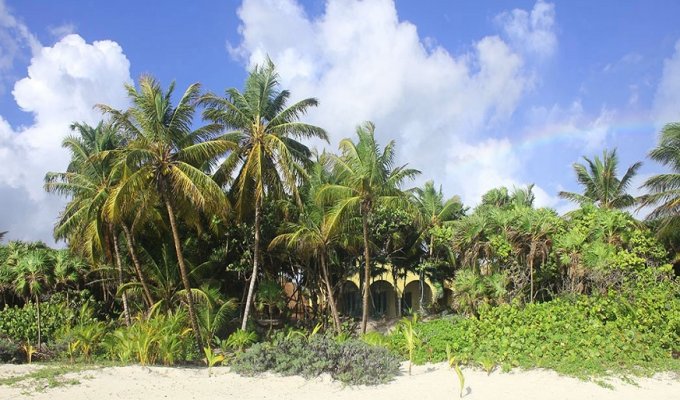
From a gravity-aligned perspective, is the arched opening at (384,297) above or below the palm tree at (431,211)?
below

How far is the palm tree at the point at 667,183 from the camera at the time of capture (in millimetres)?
22406

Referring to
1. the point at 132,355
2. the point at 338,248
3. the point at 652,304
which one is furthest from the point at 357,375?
the point at 338,248

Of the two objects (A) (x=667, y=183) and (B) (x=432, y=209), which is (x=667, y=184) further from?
(B) (x=432, y=209)

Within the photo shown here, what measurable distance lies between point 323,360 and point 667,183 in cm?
1735

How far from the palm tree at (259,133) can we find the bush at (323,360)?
666cm

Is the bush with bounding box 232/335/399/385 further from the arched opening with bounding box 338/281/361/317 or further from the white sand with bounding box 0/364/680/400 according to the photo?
the arched opening with bounding box 338/281/361/317

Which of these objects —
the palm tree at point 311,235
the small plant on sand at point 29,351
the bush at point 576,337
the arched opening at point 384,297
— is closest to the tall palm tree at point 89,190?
the small plant on sand at point 29,351

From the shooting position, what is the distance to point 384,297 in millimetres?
37188

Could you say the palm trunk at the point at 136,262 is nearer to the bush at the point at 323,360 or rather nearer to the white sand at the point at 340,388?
the white sand at the point at 340,388

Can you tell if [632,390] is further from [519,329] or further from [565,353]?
[519,329]

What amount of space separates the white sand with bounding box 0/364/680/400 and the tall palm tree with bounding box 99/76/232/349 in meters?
5.03

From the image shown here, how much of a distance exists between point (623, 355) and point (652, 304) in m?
2.56

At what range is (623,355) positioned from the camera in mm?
12672

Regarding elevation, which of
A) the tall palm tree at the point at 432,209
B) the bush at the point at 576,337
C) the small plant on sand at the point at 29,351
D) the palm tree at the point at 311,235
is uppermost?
the tall palm tree at the point at 432,209
